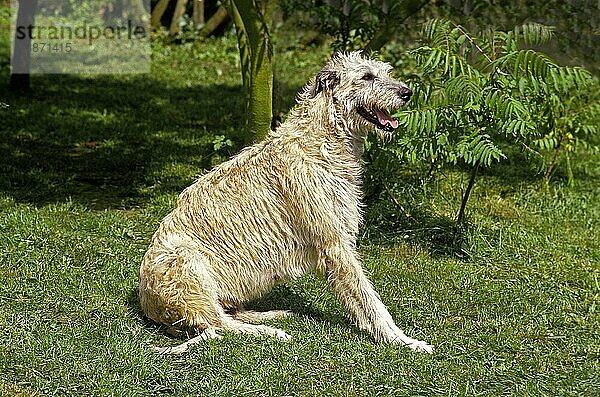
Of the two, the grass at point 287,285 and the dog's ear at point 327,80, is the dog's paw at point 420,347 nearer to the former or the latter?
the grass at point 287,285

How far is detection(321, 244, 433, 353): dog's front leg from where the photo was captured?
5.65 metres

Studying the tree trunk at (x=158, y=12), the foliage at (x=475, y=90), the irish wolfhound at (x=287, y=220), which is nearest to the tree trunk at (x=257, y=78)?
the foliage at (x=475, y=90)

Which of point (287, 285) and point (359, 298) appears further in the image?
point (287, 285)

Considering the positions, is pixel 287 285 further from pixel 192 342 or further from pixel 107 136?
pixel 107 136

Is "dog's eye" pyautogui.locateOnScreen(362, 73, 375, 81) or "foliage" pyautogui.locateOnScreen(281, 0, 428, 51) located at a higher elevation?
"foliage" pyautogui.locateOnScreen(281, 0, 428, 51)

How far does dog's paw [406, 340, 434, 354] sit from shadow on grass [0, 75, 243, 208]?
152 inches

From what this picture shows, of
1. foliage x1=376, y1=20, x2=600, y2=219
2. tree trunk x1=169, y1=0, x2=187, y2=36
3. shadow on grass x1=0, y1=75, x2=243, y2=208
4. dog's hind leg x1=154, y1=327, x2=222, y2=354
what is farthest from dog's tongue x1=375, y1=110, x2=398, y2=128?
tree trunk x1=169, y1=0, x2=187, y2=36

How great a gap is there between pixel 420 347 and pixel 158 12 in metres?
12.3

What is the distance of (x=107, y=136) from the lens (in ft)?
35.4

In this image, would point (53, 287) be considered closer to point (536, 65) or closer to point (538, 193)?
point (536, 65)

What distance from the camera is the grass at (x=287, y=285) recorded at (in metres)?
5.23

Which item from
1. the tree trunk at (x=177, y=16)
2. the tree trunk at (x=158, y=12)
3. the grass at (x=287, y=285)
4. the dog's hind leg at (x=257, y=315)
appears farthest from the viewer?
the tree trunk at (x=158, y=12)

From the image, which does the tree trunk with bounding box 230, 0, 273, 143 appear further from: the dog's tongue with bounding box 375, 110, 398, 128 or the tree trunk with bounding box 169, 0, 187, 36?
the tree trunk with bounding box 169, 0, 187, 36

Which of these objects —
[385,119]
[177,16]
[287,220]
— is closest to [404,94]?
[385,119]
